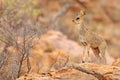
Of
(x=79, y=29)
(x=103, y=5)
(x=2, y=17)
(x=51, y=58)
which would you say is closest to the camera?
(x=79, y=29)

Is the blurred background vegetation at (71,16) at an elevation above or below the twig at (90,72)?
above

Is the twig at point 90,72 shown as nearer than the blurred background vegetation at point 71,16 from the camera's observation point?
Yes

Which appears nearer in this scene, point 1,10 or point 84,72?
point 84,72

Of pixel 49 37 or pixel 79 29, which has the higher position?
pixel 49 37

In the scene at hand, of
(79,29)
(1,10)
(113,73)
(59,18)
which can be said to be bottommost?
(113,73)

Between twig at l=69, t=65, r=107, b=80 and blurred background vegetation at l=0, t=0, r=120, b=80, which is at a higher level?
blurred background vegetation at l=0, t=0, r=120, b=80

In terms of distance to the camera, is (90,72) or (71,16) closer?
(90,72)

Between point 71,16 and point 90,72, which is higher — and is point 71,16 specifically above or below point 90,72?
above

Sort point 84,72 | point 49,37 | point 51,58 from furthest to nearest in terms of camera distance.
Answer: point 49,37 → point 51,58 → point 84,72

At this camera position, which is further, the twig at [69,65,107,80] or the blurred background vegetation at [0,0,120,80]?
the blurred background vegetation at [0,0,120,80]

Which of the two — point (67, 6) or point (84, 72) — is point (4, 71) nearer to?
point (84, 72)

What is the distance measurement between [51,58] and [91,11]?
21.0 meters

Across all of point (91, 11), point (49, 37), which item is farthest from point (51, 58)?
point (91, 11)

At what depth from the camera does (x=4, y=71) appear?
17.9 metres
